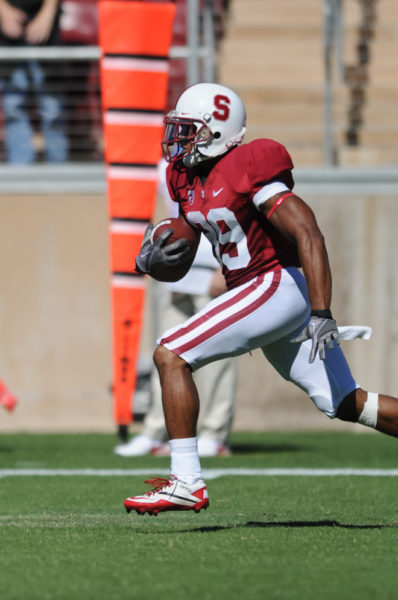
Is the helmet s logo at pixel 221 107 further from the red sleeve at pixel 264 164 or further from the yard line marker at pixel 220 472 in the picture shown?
the yard line marker at pixel 220 472

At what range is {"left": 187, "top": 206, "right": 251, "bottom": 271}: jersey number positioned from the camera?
4.16 m

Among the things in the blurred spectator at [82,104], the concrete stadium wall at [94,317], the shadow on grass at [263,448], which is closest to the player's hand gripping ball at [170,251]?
the shadow on grass at [263,448]

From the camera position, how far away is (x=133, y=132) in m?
7.24

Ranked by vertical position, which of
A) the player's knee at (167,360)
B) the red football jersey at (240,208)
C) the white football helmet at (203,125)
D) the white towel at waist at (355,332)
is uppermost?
the white football helmet at (203,125)

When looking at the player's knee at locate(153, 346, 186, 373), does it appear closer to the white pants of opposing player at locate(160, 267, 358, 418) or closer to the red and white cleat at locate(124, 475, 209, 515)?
the white pants of opposing player at locate(160, 267, 358, 418)

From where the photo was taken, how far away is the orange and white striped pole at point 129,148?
710 centimetres

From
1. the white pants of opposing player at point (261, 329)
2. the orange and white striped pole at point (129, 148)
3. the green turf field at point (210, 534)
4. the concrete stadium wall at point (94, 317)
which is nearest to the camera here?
the green turf field at point (210, 534)

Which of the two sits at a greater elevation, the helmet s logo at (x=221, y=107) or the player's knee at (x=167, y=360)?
the helmet s logo at (x=221, y=107)

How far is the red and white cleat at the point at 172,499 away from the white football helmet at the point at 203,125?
3.81ft

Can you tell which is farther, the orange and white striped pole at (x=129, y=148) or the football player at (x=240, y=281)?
the orange and white striped pole at (x=129, y=148)

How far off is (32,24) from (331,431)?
3.82 m

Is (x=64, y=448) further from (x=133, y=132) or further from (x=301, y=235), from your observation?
(x=301, y=235)

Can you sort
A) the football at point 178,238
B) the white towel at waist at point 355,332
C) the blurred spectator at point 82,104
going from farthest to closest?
the blurred spectator at point 82,104 < the football at point 178,238 < the white towel at waist at point 355,332

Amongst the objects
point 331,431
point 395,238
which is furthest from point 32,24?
point 331,431
